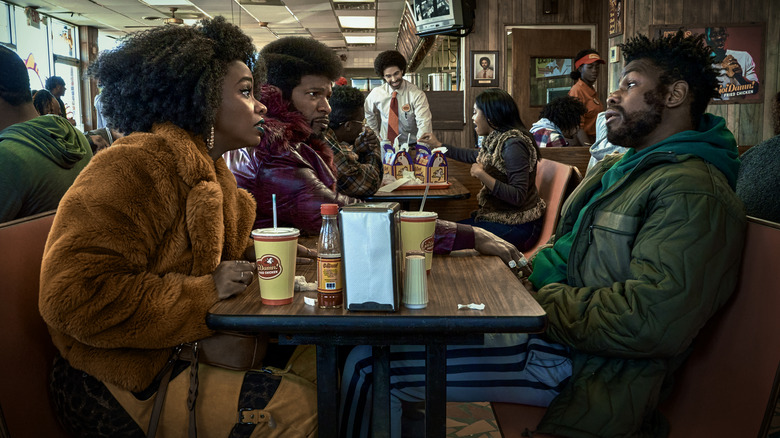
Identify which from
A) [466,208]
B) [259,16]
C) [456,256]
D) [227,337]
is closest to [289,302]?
[227,337]

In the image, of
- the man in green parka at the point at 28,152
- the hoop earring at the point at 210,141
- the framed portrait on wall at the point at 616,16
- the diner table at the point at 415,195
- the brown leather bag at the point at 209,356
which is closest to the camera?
the brown leather bag at the point at 209,356

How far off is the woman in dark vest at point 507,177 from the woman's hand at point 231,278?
2.28 meters

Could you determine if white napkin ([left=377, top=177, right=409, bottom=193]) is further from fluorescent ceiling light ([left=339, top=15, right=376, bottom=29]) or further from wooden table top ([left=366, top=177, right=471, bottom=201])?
fluorescent ceiling light ([left=339, top=15, right=376, bottom=29])

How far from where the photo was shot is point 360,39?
50.6 feet

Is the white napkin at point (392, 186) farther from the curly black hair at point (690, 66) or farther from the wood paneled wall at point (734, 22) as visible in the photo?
the wood paneled wall at point (734, 22)

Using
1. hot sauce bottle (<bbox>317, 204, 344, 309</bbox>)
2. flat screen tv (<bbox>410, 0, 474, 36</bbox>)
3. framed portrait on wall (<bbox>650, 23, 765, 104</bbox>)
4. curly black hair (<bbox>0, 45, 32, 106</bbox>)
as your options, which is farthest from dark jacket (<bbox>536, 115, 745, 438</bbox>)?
flat screen tv (<bbox>410, 0, 474, 36</bbox>)

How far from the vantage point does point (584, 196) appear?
201 centimetres

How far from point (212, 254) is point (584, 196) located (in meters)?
1.19

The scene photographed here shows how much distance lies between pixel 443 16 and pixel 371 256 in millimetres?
6745

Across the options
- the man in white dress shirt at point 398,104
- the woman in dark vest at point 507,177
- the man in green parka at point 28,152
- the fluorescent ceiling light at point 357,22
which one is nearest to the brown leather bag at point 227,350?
the man in green parka at point 28,152

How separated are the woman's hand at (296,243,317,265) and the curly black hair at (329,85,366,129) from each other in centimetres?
192

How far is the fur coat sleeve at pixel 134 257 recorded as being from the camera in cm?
122

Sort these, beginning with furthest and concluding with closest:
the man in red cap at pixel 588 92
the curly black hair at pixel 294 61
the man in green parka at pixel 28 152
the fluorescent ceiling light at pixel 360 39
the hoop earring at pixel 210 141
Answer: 1. the fluorescent ceiling light at pixel 360 39
2. the man in red cap at pixel 588 92
3. the curly black hair at pixel 294 61
4. the man in green parka at pixel 28 152
5. the hoop earring at pixel 210 141

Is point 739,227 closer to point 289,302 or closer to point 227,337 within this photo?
point 289,302
